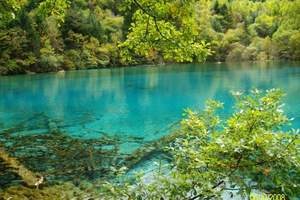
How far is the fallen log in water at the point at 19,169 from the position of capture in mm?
9891

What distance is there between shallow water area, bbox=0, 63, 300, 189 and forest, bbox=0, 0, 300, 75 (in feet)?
10.3

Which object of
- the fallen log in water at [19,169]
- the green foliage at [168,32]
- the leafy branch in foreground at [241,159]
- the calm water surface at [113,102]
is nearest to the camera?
the leafy branch in foreground at [241,159]

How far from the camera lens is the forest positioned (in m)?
5.67

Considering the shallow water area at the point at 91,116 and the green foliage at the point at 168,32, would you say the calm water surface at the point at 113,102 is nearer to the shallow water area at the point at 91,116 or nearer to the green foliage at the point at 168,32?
the shallow water area at the point at 91,116

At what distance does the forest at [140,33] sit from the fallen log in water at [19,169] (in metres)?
3.75

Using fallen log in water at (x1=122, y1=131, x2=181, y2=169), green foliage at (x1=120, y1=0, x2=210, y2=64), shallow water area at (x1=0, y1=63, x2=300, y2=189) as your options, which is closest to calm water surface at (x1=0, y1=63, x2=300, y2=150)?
shallow water area at (x1=0, y1=63, x2=300, y2=189)

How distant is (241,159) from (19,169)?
7.80m

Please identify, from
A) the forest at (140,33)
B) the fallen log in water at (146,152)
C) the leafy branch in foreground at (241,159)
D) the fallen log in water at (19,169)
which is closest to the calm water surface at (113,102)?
the fallen log in water at (146,152)

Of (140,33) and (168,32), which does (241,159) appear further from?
(140,33)

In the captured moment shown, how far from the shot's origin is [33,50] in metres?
49.5

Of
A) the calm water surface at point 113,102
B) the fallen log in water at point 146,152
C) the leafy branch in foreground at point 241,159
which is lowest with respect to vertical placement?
the calm water surface at point 113,102

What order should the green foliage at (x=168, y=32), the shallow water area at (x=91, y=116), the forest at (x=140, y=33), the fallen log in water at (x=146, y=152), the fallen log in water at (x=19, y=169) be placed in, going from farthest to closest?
the shallow water area at (x=91, y=116) → the fallen log in water at (x=146, y=152) → the fallen log in water at (x=19, y=169) → the forest at (x=140, y=33) → the green foliage at (x=168, y=32)

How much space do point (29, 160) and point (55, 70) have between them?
41.1 m

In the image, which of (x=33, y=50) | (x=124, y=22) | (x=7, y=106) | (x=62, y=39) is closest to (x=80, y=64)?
(x=62, y=39)
